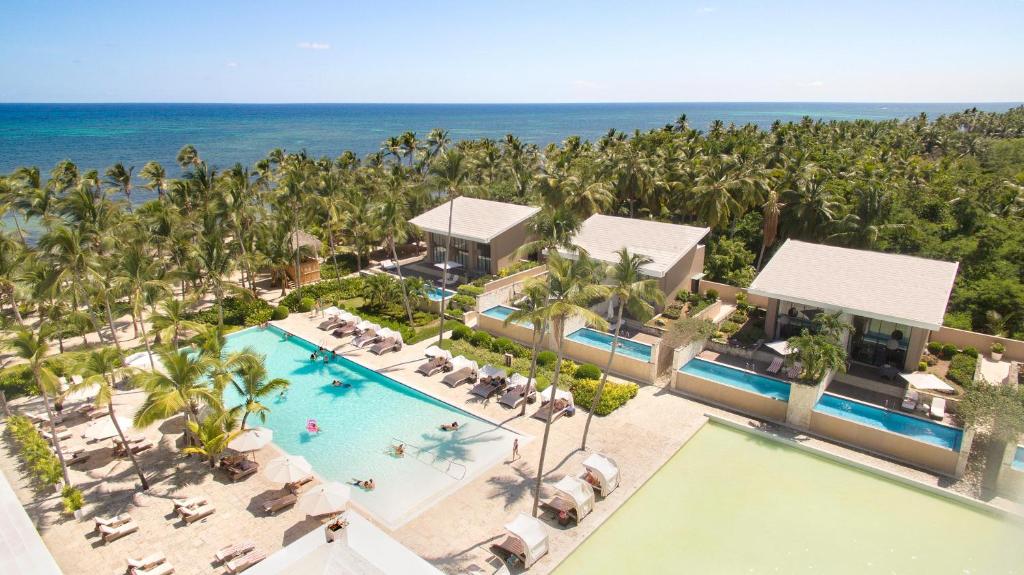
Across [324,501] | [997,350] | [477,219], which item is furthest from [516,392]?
[997,350]

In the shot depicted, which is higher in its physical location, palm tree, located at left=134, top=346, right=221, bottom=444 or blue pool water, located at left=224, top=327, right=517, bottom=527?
palm tree, located at left=134, top=346, right=221, bottom=444

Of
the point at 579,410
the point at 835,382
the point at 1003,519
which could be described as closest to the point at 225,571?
the point at 579,410

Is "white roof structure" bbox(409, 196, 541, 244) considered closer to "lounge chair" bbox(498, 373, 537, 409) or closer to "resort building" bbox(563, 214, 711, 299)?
"resort building" bbox(563, 214, 711, 299)

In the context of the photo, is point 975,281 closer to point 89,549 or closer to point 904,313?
point 904,313

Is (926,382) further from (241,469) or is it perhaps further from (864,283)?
(241,469)

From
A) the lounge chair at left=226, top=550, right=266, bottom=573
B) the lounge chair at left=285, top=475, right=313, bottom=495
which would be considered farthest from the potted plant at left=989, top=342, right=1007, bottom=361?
the lounge chair at left=226, top=550, right=266, bottom=573
